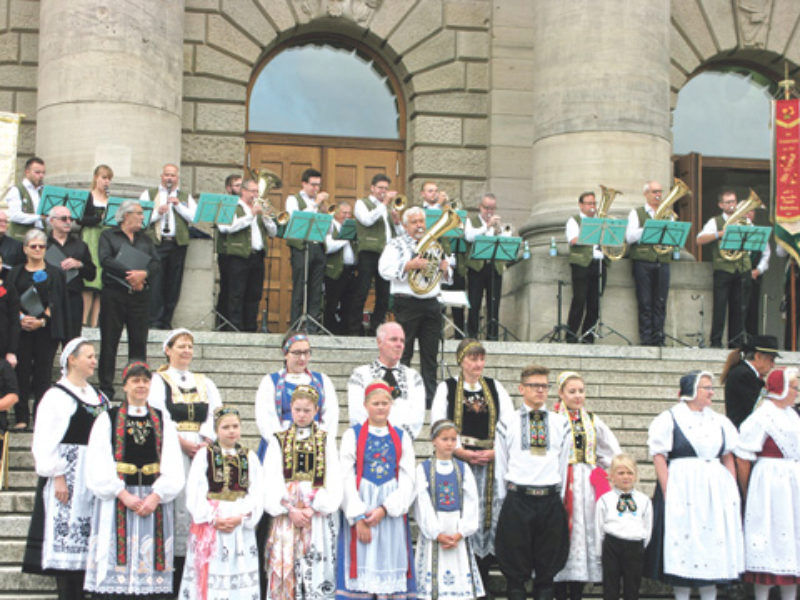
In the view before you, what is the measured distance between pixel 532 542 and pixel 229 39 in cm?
1156

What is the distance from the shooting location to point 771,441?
8.91m

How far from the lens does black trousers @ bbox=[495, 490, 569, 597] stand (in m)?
8.27

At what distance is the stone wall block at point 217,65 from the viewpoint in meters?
17.9

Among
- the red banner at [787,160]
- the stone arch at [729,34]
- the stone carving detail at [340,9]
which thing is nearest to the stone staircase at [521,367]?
the red banner at [787,160]

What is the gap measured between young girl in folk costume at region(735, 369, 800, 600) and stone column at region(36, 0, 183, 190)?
8.72 meters

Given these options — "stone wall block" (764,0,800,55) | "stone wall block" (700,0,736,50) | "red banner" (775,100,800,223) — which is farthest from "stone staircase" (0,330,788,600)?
"stone wall block" (764,0,800,55)

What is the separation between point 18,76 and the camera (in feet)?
57.6

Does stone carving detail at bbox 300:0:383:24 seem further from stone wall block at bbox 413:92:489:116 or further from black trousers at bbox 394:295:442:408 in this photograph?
black trousers at bbox 394:295:442:408

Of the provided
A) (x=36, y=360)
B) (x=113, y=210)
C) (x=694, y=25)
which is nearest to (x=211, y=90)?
(x=113, y=210)

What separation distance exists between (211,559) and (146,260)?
391 centimetres

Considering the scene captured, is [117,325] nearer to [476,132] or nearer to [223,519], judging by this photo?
[223,519]

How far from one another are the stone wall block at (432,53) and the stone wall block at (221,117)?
2.60 metres

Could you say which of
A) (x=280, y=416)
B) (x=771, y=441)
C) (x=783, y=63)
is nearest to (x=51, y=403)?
(x=280, y=416)

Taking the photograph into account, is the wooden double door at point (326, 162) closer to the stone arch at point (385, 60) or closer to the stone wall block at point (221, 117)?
the stone arch at point (385, 60)
